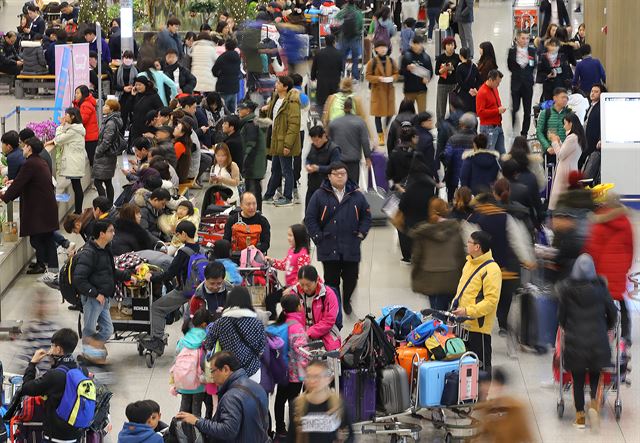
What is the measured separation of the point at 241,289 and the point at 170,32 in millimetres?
14727

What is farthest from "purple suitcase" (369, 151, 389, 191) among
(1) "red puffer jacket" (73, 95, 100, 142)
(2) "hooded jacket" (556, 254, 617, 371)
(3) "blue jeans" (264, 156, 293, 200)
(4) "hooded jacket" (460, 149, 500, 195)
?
(2) "hooded jacket" (556, 254, 617, 371)

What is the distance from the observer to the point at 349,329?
43.2 ft

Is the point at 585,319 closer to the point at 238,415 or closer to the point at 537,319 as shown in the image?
the point at 537,319

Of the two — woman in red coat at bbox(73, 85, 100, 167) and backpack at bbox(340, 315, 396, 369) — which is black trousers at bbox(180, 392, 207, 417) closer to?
backpack at bbox(340, 315, 396, 369)

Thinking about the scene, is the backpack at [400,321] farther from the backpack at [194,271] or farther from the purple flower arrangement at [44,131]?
the purple flower arrangement at [44,131]

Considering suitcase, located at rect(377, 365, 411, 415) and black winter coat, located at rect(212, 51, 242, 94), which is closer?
suitcase, located at rect(377, 365, 411, 415)

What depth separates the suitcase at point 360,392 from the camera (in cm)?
1010

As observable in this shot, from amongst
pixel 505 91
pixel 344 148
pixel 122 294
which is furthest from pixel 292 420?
pixel 505 91

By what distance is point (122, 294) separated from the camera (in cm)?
1234

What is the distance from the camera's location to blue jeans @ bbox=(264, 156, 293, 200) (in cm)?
1747

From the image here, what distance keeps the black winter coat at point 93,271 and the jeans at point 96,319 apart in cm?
12

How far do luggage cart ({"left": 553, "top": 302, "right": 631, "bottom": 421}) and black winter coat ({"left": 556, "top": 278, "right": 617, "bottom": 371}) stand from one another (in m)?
0.39

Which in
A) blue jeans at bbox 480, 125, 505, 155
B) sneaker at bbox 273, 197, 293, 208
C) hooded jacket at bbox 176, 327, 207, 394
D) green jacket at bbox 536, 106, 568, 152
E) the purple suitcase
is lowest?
sneaker at bbox 273, 197, 293, 208

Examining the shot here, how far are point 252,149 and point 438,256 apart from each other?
528 cm
